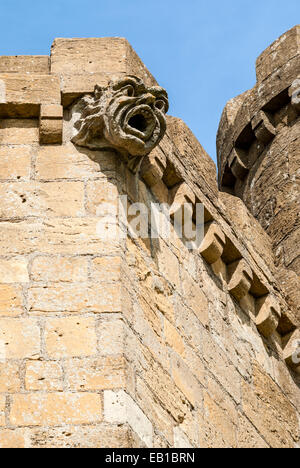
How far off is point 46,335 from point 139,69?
1.92 meters

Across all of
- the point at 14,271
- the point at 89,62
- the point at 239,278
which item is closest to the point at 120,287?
the point at 14,271

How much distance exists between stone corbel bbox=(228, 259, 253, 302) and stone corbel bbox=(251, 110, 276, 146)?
A: 267 cm

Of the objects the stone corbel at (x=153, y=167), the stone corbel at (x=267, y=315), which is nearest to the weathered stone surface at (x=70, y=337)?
the stone corbel at (x=153, y=167)

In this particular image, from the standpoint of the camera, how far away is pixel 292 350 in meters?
8.09

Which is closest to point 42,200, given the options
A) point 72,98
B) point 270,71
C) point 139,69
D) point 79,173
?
point 79,173

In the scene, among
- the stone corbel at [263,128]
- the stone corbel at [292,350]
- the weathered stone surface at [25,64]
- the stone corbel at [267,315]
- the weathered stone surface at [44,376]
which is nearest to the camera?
the weathered stone surface at [44,376]

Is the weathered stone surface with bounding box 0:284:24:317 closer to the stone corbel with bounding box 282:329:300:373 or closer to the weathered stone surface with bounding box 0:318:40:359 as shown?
the weathered stone surface with bounding box 0:318:40:359

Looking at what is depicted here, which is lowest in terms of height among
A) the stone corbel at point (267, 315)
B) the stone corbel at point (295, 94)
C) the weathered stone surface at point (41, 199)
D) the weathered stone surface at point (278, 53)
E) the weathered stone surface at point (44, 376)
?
the weathered stone surface at point (44, 376)

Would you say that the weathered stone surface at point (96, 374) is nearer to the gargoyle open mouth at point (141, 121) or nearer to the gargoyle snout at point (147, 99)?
the gargoyle open mouth at point (141, 121)

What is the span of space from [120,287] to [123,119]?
96 centimetres

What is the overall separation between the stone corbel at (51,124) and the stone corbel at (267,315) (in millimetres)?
1957

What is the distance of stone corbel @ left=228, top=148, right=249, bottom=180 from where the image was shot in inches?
416

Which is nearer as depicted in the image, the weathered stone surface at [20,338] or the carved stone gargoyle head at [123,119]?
the weathered stone surface at [20,338]

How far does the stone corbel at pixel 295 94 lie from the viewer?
1012 centimetres
